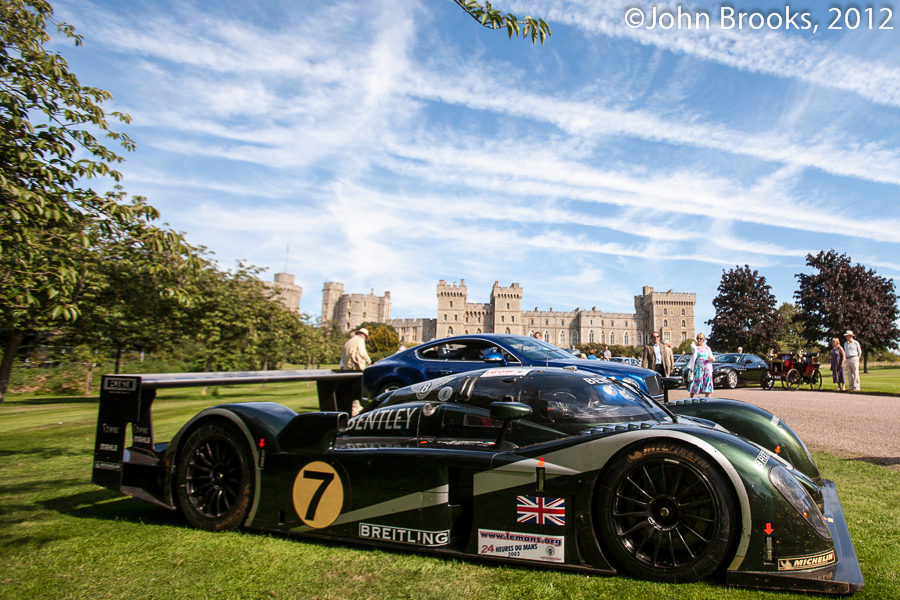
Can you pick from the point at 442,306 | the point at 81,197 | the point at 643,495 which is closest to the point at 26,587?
the point at 643,495

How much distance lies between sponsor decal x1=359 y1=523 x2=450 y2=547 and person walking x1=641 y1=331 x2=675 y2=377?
9997 mm

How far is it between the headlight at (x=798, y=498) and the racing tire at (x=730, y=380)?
17.5 meters

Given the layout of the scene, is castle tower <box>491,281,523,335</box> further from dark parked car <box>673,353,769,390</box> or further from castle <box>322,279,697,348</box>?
dark parked car <box>673,353,769,390</box>

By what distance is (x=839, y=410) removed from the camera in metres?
10.6

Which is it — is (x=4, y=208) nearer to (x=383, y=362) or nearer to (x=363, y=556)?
(x=363, y=556)

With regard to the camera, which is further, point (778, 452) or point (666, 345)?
point (666, 345)

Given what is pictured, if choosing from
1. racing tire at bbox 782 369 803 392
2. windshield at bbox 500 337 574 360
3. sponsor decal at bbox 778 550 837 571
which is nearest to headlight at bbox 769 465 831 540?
sponsor decal at bbox 778 550 837 571

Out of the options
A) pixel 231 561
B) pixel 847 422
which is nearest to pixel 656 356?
pixel 847 422

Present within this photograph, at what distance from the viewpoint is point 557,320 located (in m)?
128

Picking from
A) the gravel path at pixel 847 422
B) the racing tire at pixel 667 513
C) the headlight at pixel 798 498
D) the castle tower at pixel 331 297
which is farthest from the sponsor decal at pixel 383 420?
the castle tower at pixel 331 297

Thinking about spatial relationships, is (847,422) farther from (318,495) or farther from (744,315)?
(744,315)

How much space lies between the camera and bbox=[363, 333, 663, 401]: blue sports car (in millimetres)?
7539

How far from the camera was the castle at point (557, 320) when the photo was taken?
11988cm

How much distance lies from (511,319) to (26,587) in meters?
123
